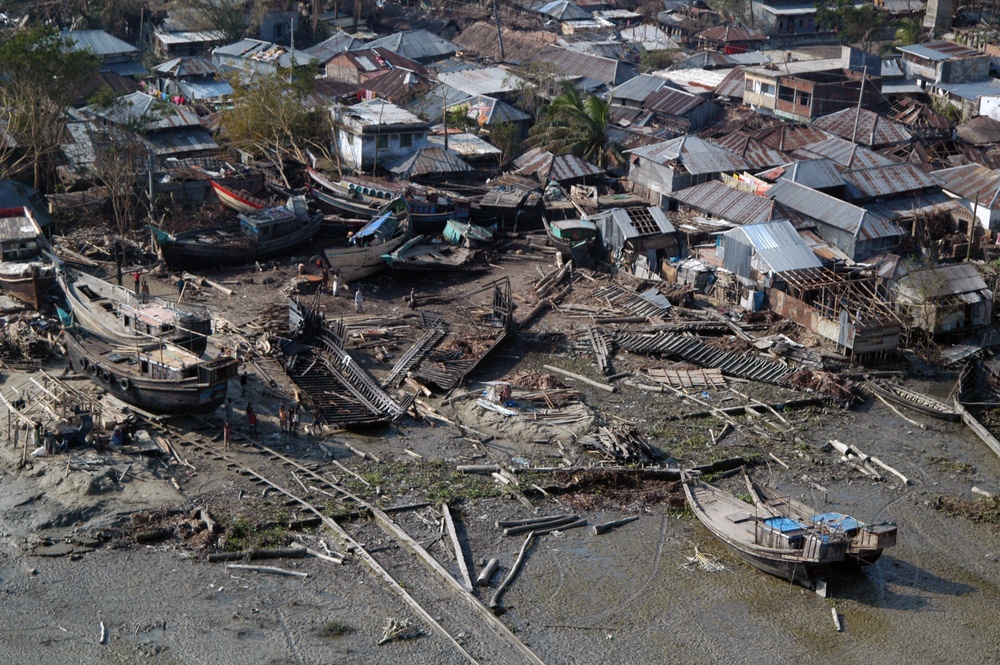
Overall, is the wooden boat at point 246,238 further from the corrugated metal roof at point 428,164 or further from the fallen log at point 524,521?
the fallen log at point 524,521

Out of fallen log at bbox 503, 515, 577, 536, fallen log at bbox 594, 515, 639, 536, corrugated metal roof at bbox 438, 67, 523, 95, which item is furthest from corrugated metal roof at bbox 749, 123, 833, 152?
fallen log at bbox 503, 515, 577, 536

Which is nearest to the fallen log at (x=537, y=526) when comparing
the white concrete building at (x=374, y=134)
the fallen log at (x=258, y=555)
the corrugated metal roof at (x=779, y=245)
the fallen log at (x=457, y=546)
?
the fallen log at (x=457, y=546)

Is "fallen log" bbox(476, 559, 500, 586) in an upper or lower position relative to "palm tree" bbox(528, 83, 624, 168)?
lower

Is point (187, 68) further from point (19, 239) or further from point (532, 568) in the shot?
point (532, 568)

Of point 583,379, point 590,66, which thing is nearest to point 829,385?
point 583,379

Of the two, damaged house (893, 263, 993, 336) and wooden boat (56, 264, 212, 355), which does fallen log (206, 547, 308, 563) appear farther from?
damaged house (893, 263, 993, 336)
